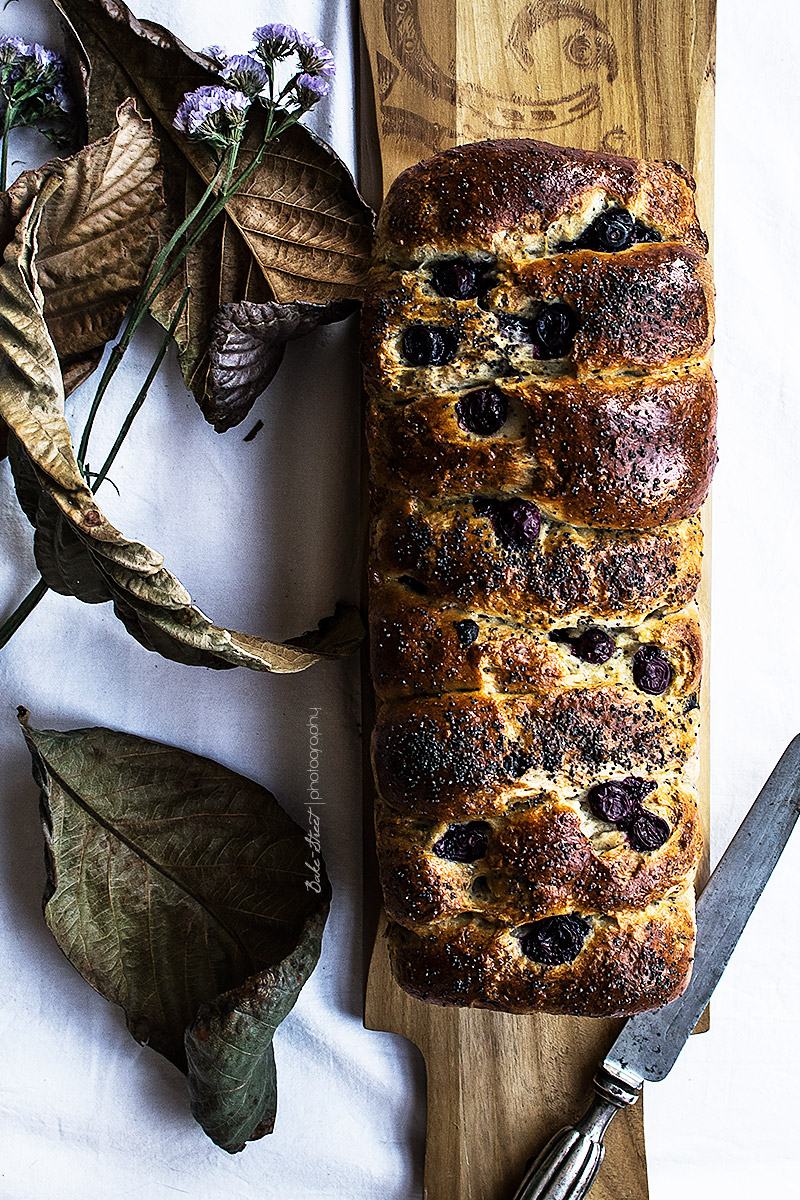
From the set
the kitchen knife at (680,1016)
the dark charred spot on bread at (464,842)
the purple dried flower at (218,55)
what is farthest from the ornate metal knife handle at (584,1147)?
the purple dried flower at (218,55)

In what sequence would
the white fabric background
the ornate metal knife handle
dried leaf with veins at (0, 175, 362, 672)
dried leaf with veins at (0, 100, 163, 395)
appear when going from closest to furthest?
dried leaf with veins at (0, 175, 362, 672), dried leaf with veins at (0, 100, 163, 395), the ornate metal knife handle, the white fabric background

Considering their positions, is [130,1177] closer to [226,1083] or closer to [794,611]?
[226,1083]

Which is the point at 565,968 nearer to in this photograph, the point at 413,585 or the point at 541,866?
the point at 541,866

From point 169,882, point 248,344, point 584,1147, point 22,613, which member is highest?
point 248,344

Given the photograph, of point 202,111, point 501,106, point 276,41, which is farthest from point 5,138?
point 501,106

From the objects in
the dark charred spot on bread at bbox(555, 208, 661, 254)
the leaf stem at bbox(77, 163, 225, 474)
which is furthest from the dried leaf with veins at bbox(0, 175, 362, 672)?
the dark charred spot on bread at bbox(555, 208, 661, 254)

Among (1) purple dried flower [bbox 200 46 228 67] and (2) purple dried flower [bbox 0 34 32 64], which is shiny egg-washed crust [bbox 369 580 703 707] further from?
(2) purple dried flower [bbox 0 34 32 64]

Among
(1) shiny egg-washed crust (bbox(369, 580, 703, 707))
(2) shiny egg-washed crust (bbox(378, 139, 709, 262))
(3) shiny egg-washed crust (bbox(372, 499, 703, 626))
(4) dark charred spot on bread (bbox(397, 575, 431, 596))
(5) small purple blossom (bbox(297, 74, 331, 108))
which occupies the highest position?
(5) small purple blossom (bbox(297, 74, 331, 108))
